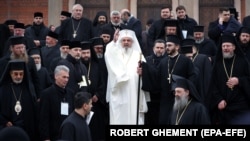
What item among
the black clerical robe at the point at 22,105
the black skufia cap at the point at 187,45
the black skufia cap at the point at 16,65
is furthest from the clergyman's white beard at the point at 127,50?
the black skufia cap at the point at 16,65

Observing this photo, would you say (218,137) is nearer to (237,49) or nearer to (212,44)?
(237,49)

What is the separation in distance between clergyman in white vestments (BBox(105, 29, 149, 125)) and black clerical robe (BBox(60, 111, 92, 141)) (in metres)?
3.49

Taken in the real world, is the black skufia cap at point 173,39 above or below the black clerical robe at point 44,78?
above

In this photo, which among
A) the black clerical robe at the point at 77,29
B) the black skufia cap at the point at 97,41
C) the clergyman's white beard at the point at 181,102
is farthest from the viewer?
the black clerical robe at the point at 77,29

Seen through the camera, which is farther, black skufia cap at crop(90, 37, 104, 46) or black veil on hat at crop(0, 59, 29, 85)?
black skufia cap at crop(90, 37, 104, 46)

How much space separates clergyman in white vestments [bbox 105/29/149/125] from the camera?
1231cm

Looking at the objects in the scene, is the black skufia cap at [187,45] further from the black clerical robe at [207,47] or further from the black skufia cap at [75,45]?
the black skufia cap at [75,45]

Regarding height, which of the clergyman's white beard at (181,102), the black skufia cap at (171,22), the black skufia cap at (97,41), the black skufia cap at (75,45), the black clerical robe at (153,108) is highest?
the black skufia cap at (171,22)

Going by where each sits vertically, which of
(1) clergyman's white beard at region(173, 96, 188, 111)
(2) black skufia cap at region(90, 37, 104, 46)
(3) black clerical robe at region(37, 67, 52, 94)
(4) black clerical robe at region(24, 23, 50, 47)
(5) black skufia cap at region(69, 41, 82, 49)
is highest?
(4) black clerical robe at region(24, 23, 50, 47)

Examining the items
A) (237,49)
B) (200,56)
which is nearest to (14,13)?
(200,56)

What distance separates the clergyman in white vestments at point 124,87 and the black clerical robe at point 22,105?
1865mm

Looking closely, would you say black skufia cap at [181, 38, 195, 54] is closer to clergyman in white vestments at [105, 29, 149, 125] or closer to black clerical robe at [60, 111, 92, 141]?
clergyman in white vestments at [105, 29, 149, 125]

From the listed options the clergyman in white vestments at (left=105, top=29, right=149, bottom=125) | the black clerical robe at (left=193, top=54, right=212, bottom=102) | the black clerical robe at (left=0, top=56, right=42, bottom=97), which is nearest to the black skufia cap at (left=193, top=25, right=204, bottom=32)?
the black clerical robe at (left=193, top=54, right=212, bottom=102)

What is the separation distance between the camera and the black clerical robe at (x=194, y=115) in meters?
9.74
